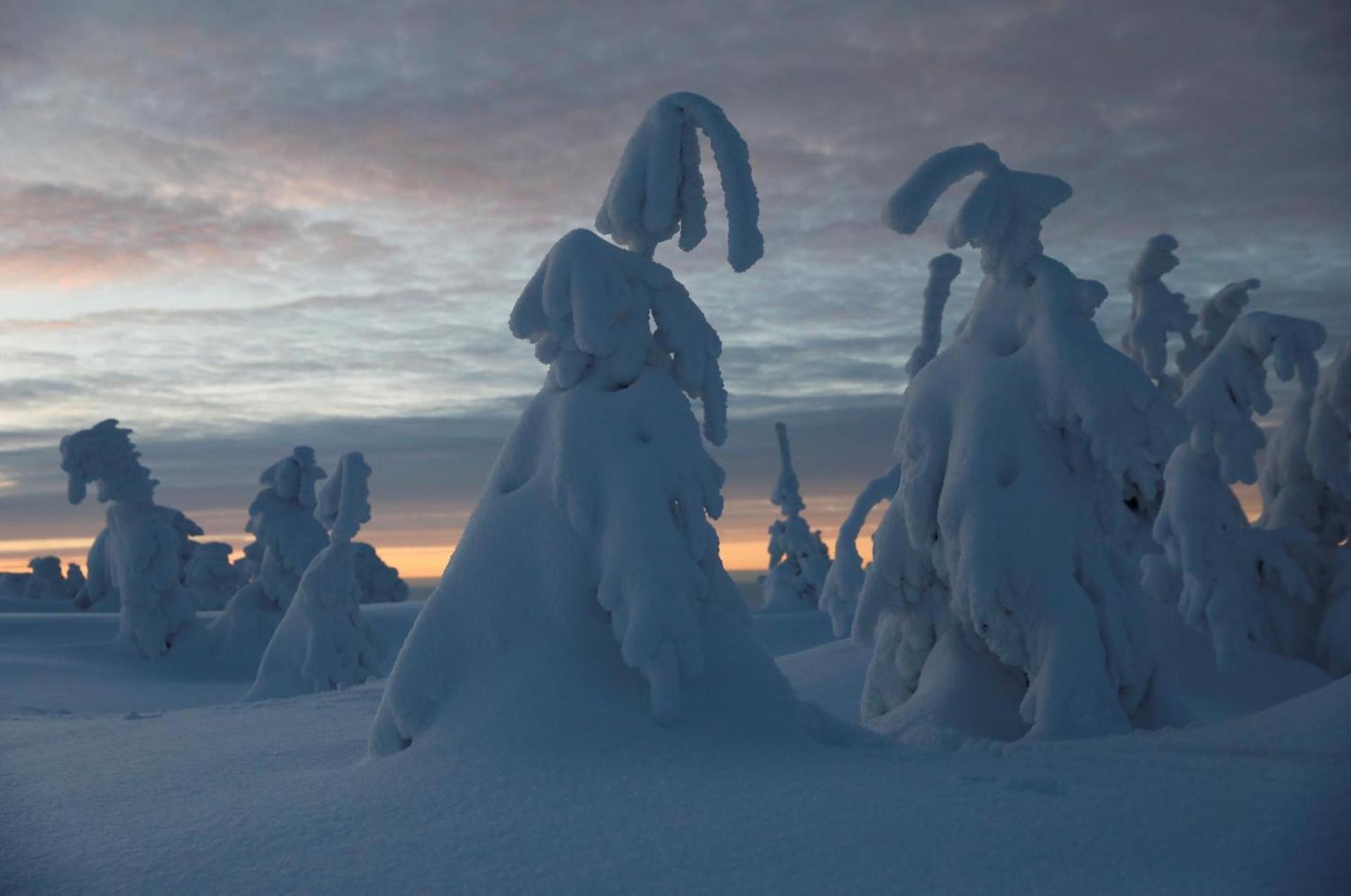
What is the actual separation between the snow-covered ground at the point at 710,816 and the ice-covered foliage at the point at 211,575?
2844 centimetres

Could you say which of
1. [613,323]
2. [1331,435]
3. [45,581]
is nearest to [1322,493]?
[1331,435]

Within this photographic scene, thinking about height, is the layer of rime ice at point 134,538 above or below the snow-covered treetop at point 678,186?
below

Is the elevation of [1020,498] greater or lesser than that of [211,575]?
greater

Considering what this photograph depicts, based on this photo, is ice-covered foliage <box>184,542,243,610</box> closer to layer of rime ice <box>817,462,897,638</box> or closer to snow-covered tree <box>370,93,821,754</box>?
layer of rime ice <box>817,462,897,638</box>

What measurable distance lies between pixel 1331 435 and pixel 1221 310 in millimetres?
3416

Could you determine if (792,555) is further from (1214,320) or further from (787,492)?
(1214,320)

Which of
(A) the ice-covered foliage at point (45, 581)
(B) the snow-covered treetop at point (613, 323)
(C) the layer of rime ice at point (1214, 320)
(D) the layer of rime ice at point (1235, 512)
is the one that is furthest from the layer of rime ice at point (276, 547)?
(A) the ice-covered foliage at point (45, 581)

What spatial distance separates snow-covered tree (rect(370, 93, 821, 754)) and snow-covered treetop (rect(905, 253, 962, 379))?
524 cm

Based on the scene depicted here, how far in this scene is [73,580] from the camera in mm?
36875

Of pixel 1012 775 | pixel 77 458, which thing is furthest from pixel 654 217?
pixel 77 458

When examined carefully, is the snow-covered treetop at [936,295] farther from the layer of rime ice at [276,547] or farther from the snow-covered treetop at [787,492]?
the snow-covered treetop at [787,492]

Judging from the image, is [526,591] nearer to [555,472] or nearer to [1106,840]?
[555,472]

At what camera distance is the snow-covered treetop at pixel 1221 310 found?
711 inches

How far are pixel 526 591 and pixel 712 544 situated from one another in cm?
126
